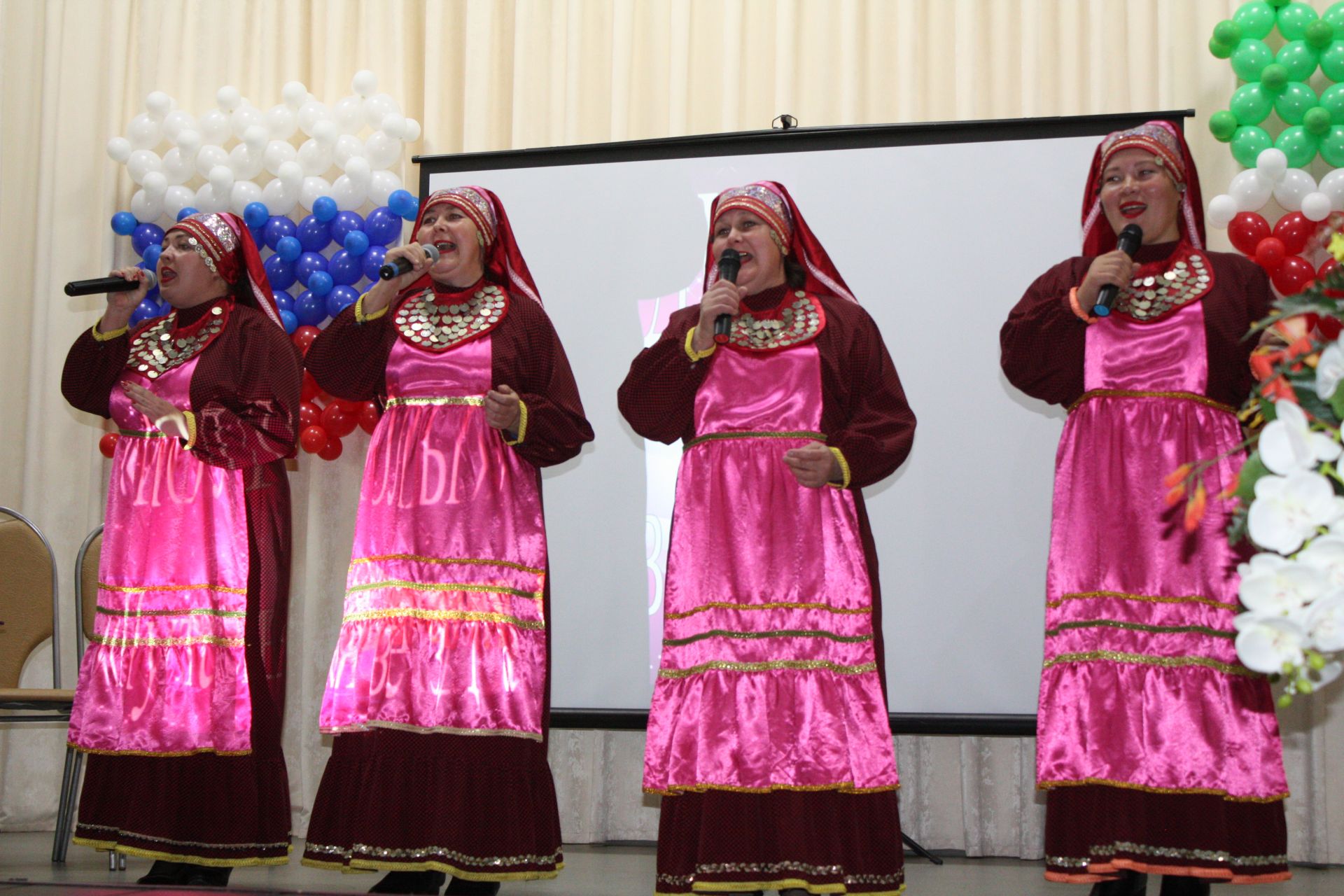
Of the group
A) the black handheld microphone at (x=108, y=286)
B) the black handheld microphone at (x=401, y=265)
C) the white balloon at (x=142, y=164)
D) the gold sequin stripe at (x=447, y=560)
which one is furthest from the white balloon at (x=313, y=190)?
the gold sequin stripe at (x=447, y=560)

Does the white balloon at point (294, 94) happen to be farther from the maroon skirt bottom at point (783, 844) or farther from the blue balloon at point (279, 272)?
the maroon skirt bottom at point (783, 844)

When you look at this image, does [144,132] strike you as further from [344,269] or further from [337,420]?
Result: [337,420]

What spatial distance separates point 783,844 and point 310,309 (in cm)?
278

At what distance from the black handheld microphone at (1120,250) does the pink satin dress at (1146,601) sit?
0.58 ft

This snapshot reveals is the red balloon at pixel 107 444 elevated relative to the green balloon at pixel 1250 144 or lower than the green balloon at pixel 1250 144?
lower

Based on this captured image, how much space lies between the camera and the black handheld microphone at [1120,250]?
2821 mm

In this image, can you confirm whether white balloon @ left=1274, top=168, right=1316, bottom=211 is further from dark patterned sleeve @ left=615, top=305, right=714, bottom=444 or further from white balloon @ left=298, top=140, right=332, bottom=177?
white balloon @ left=298, top=140, right=332, bottom=177

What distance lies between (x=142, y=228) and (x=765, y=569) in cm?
323

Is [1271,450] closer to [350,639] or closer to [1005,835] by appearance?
[350,639]

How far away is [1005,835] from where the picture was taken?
14.6ft

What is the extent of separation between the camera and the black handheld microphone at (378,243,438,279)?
325 centimetres

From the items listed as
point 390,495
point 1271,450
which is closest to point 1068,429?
point 390,495

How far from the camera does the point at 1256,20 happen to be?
4266mm

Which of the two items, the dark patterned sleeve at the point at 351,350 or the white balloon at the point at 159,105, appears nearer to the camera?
the dark patterned sleeve at the point at 351,350
